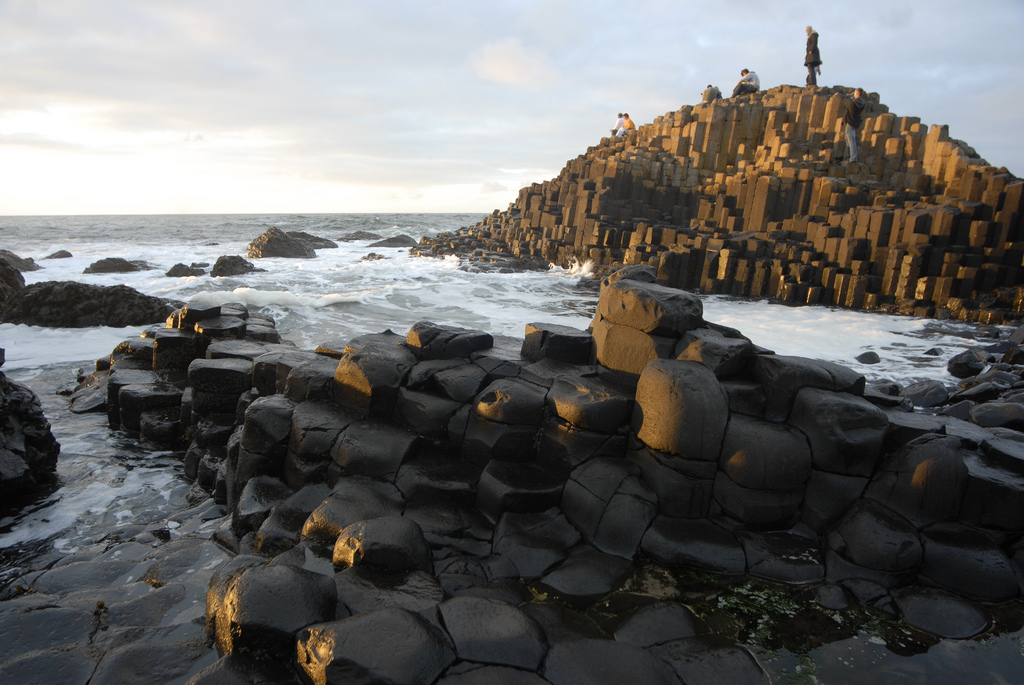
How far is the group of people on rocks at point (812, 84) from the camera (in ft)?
71.2

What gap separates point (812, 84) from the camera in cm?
2817

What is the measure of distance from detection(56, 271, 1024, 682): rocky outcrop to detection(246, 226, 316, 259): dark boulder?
21.4 metres

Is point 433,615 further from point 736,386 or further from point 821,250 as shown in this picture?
point 821,250

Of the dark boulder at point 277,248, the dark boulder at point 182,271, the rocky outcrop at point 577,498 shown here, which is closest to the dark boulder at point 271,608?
the rocky outcrop at point 577,498

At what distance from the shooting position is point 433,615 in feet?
9.73

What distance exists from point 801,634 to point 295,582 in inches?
108

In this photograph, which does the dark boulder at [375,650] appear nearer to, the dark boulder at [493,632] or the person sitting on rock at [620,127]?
the dark boulder at [493,632]

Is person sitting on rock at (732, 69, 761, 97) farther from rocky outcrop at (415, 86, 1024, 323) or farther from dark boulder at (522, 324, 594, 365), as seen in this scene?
dark boulder at (522, 324, 594, 365)

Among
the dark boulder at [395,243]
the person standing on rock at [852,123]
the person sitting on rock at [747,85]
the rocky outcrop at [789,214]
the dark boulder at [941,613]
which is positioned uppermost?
the person sitting on rock at [747,85]

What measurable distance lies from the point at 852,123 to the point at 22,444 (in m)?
25.6

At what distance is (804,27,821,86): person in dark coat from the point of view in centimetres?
2547

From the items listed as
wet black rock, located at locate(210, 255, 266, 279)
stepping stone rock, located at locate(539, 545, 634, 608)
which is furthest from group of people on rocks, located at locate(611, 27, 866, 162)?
stepping stone rock, located at locate(539, 545, 634, 608)

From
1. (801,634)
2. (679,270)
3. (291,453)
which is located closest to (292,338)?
(291,453)

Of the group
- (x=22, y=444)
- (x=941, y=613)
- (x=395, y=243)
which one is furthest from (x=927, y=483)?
(x=395, y=243)
